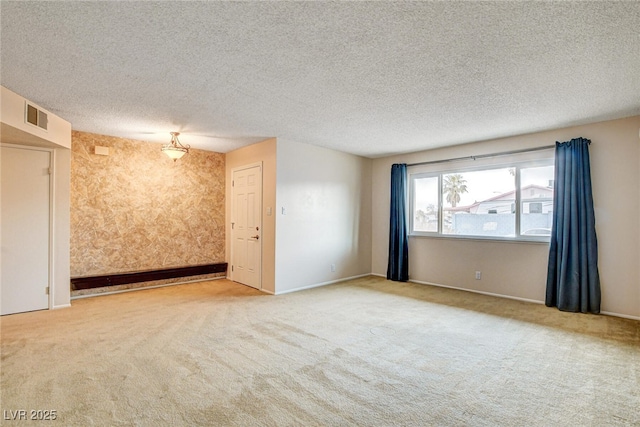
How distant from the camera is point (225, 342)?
125 inches

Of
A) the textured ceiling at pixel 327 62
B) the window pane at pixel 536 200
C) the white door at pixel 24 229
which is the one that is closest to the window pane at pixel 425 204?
the window pane at pixel 536 200

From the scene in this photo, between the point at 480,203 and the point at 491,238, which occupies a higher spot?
the point at 480,203

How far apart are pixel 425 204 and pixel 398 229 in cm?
73

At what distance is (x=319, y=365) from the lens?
8.89ft

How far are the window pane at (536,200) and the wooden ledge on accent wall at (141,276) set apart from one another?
18.0 feet

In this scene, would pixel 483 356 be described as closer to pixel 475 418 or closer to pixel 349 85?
pixel 475 418

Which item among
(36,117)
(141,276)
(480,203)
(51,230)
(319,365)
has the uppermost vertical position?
(36,117)

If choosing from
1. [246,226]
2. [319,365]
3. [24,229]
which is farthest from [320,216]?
[24,229]

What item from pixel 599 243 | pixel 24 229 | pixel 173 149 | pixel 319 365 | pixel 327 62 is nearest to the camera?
pixel 327 62

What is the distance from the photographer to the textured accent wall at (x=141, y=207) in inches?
194

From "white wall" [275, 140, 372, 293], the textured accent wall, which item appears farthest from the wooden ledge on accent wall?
"white wall" [275, 140, 372, 293]

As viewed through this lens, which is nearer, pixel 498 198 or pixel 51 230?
pixel 51 230

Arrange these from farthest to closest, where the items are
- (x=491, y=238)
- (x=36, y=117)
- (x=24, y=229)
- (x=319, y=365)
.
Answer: (x=491, y=238), (x=24, y=229), (x=36, y=117), (x=319, y=365)

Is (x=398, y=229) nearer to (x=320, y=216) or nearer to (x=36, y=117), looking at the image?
(x=320, y=216)
